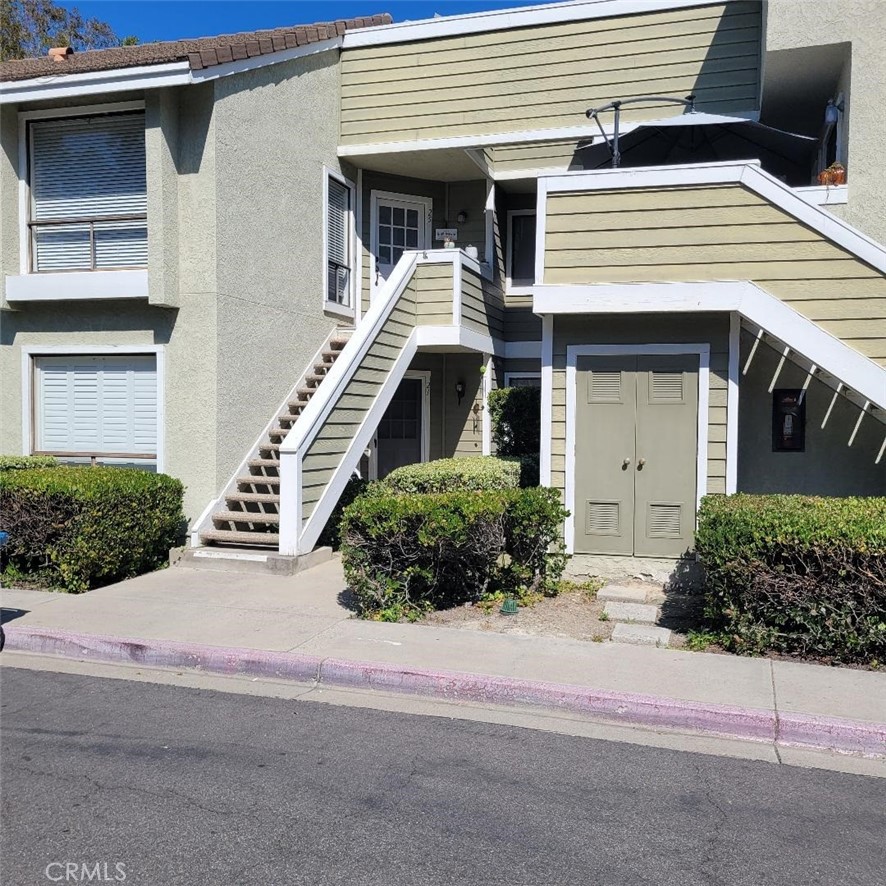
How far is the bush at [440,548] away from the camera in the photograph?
742 centimetres

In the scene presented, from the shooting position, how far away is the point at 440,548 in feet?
24.6

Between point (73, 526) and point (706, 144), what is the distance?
8.16 metres

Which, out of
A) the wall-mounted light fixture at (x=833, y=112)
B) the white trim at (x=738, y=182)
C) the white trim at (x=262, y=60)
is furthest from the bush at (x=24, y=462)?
the wall-mounted light fixture at (x=833, y=112)

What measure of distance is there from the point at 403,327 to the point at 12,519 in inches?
217

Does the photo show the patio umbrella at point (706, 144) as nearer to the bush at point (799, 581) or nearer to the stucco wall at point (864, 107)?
the stucco wall at point (864, 107)

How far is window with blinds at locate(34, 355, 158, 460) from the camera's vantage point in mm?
10688

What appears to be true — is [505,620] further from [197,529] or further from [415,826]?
[197,529]

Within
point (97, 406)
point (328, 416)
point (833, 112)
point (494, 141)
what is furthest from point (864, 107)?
point (97, 406)

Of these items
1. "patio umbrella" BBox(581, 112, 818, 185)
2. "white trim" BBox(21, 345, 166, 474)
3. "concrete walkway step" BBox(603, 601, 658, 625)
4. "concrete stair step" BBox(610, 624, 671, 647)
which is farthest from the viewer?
"white trim" BBox(21, 345, 166, 474)

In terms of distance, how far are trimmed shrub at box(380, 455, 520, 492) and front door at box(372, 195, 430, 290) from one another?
193 inches

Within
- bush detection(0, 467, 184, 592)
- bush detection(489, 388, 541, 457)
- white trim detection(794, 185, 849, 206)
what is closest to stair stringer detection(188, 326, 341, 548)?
bush detection(0, 467, 184, 592)

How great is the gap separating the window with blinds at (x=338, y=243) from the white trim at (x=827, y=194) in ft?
22.3

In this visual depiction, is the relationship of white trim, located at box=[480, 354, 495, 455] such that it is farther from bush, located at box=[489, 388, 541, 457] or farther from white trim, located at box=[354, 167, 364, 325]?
white trim, located at box=[354, 167, 364, 325]

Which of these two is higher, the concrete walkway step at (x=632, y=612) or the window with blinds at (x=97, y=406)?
the window with blinds at (x=97, y=406)
